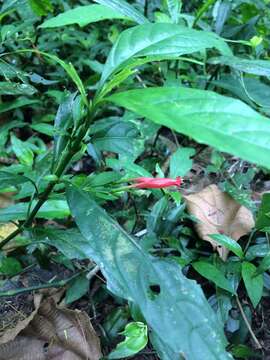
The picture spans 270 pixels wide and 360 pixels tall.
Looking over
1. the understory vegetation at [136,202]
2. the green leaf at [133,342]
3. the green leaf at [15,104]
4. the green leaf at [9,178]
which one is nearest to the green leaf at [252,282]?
the understory vegetation at [136,202]

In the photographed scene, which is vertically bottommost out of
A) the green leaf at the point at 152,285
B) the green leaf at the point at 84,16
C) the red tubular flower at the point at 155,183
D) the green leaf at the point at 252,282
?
the green leaf at the point at 252,282

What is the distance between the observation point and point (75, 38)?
2326mm

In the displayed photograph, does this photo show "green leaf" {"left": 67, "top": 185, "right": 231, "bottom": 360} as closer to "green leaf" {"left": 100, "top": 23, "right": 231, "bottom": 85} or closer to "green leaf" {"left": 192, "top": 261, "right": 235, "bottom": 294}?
"green leaf" {"left": 100, "top": 23, "right": 231, "bottom": 85}

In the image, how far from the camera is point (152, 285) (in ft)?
2.96

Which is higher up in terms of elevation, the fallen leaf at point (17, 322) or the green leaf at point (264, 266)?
the green leaf at point (264, 266)

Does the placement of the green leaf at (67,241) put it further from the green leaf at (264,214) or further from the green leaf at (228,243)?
the green leaf at (264,214)

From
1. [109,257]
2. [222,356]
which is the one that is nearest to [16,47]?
[109,257]

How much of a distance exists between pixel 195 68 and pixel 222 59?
0.77 metres

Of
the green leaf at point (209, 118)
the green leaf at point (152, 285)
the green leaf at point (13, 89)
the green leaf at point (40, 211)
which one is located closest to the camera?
the green leaf at point (209, 118)

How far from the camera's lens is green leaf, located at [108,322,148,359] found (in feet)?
3.80

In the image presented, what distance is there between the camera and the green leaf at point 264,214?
4.50 ft

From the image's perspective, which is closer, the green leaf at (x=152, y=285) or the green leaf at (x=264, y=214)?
the green leaf at (x=152, y=285)

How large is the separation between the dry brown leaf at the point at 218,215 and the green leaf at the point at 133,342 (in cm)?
41

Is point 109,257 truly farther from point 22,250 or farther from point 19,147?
point 19,147
